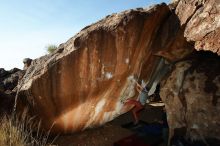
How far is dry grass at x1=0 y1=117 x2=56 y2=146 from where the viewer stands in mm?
3852

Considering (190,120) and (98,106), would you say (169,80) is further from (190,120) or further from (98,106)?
(98,106)

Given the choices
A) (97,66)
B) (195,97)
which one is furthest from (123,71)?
(195,97)

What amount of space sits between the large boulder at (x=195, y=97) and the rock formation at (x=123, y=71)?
14 millimetres

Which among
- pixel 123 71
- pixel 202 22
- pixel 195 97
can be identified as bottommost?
pixel 195 97

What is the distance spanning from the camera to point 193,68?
462cm

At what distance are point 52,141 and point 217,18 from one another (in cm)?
288

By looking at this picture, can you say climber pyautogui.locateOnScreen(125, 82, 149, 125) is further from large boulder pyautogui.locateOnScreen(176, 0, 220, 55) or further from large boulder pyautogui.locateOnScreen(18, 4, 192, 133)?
large boulder pyautogui.locateOnScreen(176, 0, 220, 55)

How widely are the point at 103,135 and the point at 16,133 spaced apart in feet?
5.14

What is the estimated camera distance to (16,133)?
3.91 metres

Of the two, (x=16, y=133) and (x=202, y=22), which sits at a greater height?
(x=202, y=22)

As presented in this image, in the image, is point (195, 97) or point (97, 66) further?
point (195, 97)

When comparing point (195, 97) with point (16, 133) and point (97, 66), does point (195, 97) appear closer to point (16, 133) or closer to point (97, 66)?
point (97, 66)

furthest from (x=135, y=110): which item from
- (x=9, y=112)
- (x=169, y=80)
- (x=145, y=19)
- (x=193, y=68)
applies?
(x=9, y=112)

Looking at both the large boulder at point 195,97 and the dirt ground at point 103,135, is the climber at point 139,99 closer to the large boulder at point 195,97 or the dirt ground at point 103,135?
the large boulder at point 195,97
